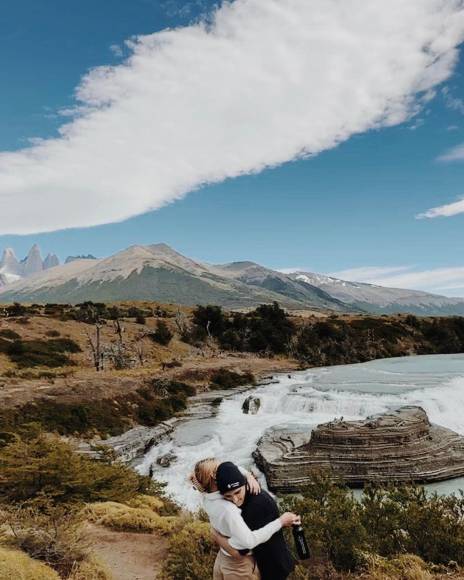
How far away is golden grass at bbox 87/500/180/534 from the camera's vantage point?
12.2 metres

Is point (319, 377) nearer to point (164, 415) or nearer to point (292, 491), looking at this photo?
point (164, 415)

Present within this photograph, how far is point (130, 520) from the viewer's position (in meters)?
12.4

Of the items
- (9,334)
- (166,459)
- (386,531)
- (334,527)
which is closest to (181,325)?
(9,334)

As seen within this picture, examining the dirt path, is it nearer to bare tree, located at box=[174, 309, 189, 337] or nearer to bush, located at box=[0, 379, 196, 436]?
bush, located at box=[0, 379, 196, 436]

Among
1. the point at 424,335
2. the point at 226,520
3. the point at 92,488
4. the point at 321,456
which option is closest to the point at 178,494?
the point at 321,456

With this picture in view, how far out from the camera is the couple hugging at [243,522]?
469 cm

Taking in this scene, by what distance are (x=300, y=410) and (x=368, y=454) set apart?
15.3 meters

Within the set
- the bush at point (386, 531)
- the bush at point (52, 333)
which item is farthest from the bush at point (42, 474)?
the bush at point (52, 333)

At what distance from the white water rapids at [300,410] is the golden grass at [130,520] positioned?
32.1 ft

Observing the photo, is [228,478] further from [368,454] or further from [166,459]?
[166,459]

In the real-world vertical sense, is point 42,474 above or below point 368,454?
above

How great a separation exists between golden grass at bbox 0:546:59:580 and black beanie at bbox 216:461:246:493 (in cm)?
473

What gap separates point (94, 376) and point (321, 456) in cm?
2429

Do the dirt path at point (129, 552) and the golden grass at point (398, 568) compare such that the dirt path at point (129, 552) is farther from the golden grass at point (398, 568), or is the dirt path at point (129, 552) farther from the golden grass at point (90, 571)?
the golden grass at point (398, 568)
